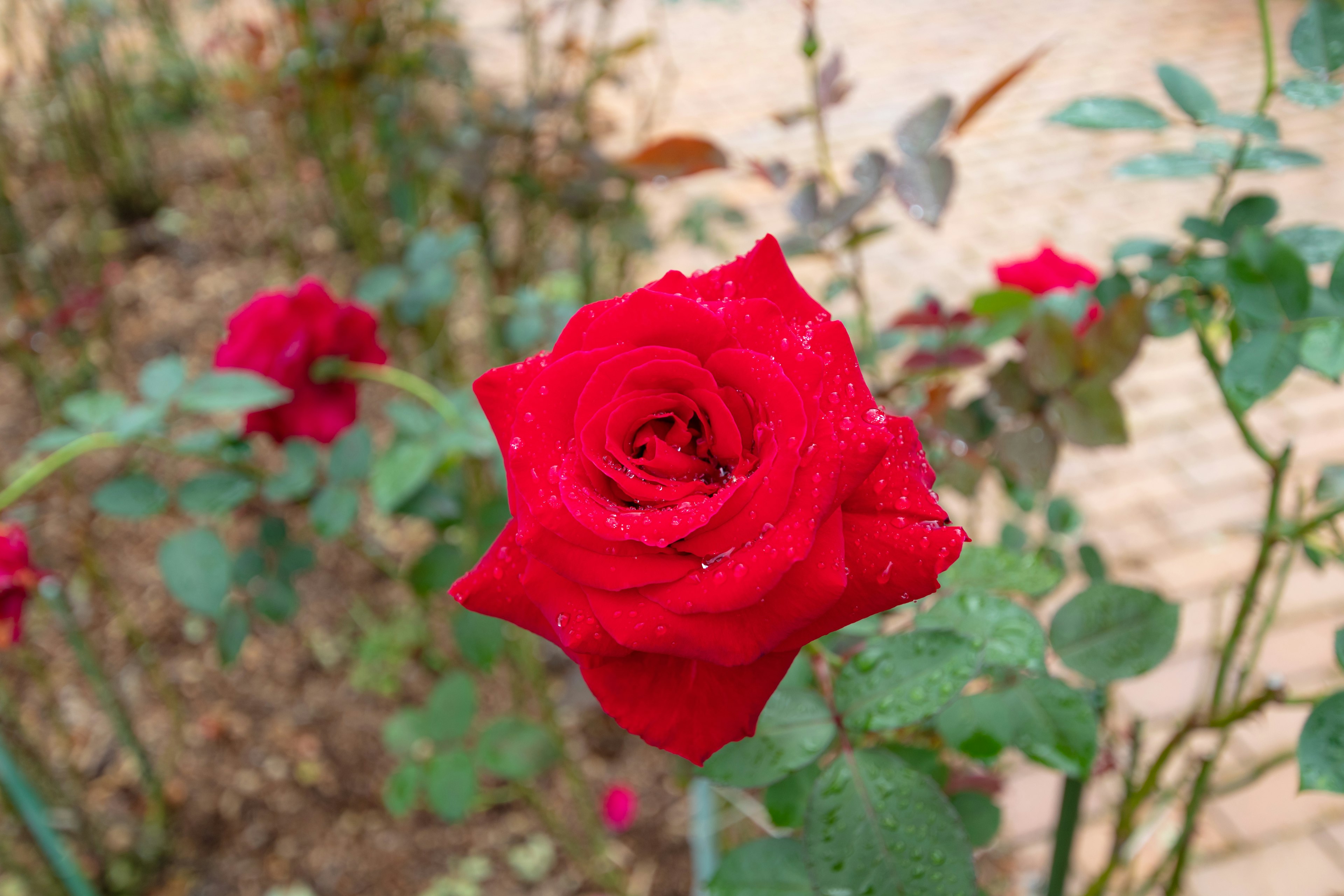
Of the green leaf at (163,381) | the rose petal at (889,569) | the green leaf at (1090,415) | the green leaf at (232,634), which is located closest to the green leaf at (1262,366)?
the green leaf at (1090,415)

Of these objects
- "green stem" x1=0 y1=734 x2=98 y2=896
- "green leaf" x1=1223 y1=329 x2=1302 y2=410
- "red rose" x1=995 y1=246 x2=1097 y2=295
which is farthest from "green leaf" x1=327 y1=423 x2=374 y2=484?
"green leaf" x1=1223 y1=329 x2=1302 y2=410

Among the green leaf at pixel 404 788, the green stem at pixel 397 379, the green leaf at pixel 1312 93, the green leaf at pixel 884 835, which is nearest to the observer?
the green leaf at pixel 884 835

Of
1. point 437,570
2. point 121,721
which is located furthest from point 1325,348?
point 121,721

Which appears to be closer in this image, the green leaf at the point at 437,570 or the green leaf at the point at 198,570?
the green leaf at the point at 198,570

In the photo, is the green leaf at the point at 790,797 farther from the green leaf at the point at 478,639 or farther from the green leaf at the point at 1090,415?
the green leaf at the point at 478,639

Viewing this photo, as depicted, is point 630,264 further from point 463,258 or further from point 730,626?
point 730,626

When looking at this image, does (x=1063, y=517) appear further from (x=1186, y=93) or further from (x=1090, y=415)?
(x=1186, y=93)

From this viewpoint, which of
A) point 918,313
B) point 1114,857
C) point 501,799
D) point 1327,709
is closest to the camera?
point 1327,709

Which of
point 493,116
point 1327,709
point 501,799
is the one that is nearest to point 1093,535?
point 501,799
